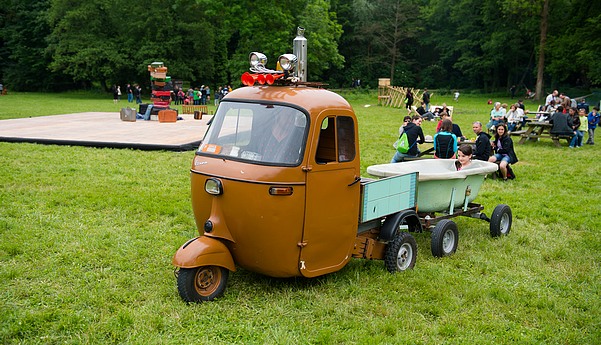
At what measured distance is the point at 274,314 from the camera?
5270 mm

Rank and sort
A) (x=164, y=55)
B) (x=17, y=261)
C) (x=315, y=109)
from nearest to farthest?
(x=315, y=109), (x=17, y=261), (x=164, y=55)

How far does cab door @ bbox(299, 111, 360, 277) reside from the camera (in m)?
5.53

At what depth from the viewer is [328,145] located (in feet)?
19.4

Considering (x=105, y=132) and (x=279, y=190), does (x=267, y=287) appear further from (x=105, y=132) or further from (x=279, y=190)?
(x=105, y=132)

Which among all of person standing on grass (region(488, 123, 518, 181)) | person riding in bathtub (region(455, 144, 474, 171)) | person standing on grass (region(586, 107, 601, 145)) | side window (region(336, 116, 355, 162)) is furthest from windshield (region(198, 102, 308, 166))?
person standing on grass (region(586, 107, 601, 145))

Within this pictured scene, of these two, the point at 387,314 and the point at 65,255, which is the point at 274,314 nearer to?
the point at 387,314

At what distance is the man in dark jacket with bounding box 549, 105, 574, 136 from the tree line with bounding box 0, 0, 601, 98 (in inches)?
1188

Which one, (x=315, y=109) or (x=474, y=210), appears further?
(x=474, y=210)

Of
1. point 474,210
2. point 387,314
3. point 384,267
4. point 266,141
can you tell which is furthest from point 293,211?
point 474,210

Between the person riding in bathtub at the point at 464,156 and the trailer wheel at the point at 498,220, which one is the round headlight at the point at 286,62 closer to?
the person riding in bathtub at the point at 464,156

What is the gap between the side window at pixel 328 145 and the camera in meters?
5.89

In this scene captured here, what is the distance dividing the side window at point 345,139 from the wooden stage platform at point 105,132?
10.0 m

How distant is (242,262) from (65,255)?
8.03ft

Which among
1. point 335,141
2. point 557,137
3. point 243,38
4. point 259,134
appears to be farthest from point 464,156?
point 243,38
